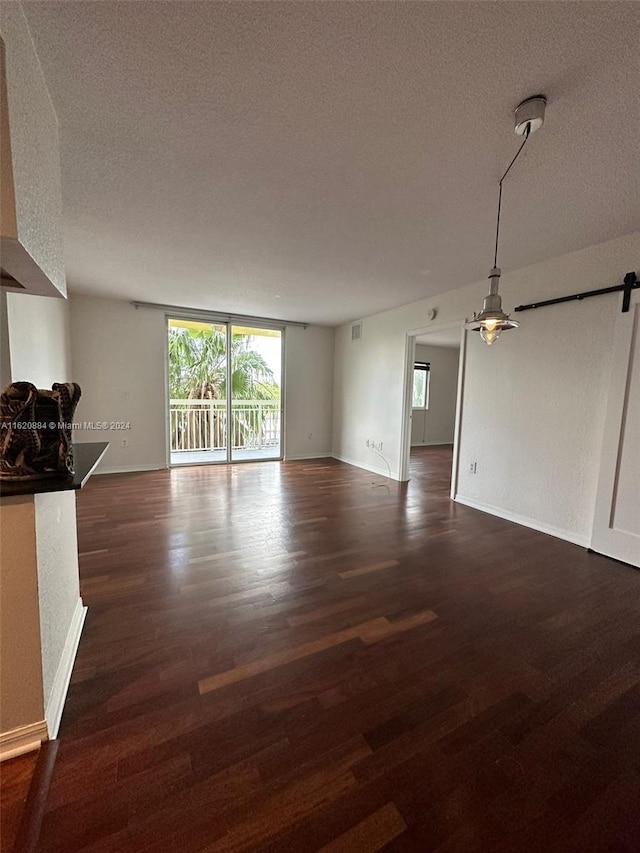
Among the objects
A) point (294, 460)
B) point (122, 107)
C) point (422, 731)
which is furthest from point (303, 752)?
point (294, 460)

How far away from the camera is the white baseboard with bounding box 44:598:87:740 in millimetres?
1234

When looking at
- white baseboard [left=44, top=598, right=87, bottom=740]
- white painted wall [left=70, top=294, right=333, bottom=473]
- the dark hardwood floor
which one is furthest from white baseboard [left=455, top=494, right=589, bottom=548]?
white painted wall [left=70, top=294, right=333, bottom=473]

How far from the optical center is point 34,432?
3.76ft

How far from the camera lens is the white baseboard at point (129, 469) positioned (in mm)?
5007

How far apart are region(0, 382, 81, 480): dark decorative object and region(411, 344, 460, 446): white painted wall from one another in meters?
7.53

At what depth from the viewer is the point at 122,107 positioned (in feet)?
4.97

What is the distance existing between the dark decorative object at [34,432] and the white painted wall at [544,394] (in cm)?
357

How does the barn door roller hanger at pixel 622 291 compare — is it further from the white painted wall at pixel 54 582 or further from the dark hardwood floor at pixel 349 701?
the white painted wall at pixel 54 582

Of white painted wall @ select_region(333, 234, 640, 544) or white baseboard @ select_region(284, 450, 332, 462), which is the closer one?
white painted wall @ select_region(333, 234, 640, 544)

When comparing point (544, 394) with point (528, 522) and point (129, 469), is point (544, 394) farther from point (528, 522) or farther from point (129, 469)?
point (129, 469)

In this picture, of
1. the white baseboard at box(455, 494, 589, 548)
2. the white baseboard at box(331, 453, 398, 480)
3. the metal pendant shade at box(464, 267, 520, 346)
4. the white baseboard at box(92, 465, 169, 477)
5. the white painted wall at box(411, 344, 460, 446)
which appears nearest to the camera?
the metal pendant shade at box(464, 267, 520, 346)

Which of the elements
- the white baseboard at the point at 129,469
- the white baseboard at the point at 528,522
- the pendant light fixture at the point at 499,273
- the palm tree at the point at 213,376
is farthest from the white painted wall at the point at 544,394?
the white baseboard at the point at 129,469

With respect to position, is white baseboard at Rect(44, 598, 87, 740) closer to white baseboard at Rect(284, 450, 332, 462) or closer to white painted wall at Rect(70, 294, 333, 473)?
white painted wall at Rect(70, 294, 333, 473)

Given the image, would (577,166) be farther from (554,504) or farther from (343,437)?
(343,437)
